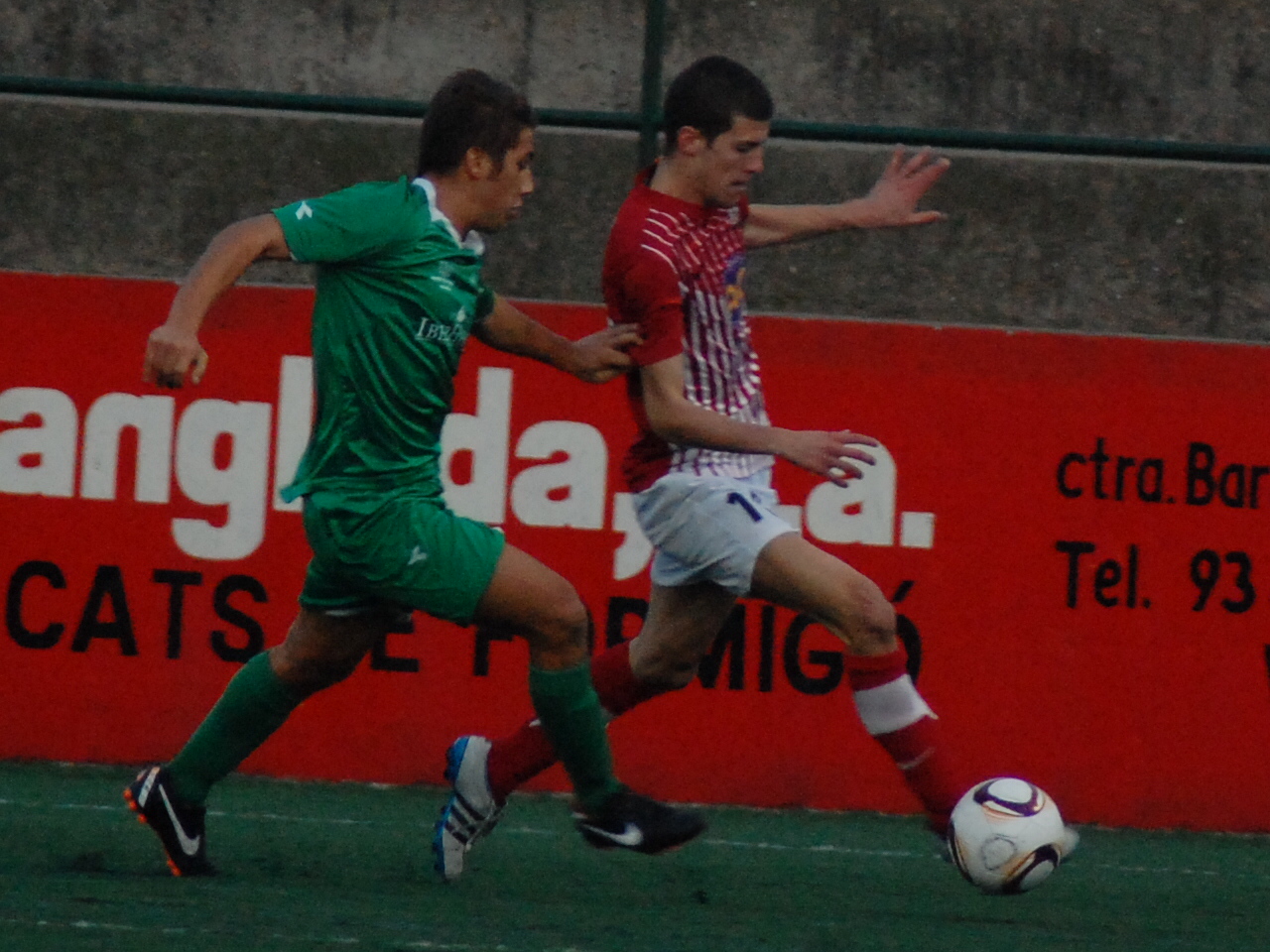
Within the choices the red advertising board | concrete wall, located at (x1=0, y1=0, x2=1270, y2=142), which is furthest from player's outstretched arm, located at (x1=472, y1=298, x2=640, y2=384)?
concrete wall, located at (x1=0, y1=0, x2=1270, y2=142)

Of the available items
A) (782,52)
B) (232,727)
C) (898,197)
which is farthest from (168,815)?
(782,52)

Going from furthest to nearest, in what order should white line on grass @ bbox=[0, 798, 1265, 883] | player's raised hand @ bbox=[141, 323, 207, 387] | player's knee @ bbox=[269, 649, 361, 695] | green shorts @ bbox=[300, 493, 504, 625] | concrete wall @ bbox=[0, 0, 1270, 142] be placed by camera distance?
1. concrete wall @ bbox=[0, 0, 1270, 142]
2. white line on grass @ bbox=[0, 798, 1265, 883]
3. player's knee @ bbox=[269, 649, 361, 695]
4. green shorts @ bbox=[300, 493, 504, 625]
5. player's raised hand @ bbox=[141, 323, 207, 387]

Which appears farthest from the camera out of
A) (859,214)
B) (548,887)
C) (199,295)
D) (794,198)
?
(794,198)

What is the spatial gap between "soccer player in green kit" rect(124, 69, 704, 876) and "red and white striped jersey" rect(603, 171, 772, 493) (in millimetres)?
354

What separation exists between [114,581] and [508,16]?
2928 mm

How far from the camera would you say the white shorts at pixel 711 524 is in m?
5.04

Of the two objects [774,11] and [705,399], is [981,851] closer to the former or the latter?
[705,399]

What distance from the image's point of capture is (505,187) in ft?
15.7

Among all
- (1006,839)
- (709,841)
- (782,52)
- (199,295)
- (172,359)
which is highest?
(782,52)

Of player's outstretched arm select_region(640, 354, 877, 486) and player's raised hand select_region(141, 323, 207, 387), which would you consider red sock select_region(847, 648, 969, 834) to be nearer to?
player's outstretched arm select_region(640, 354, 877, 486)

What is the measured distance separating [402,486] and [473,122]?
2.61 feet

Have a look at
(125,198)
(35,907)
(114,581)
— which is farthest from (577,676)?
(125,198)

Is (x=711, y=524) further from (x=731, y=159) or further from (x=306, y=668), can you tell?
(x=306, y=668)

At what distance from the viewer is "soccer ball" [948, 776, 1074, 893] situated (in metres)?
4.74
